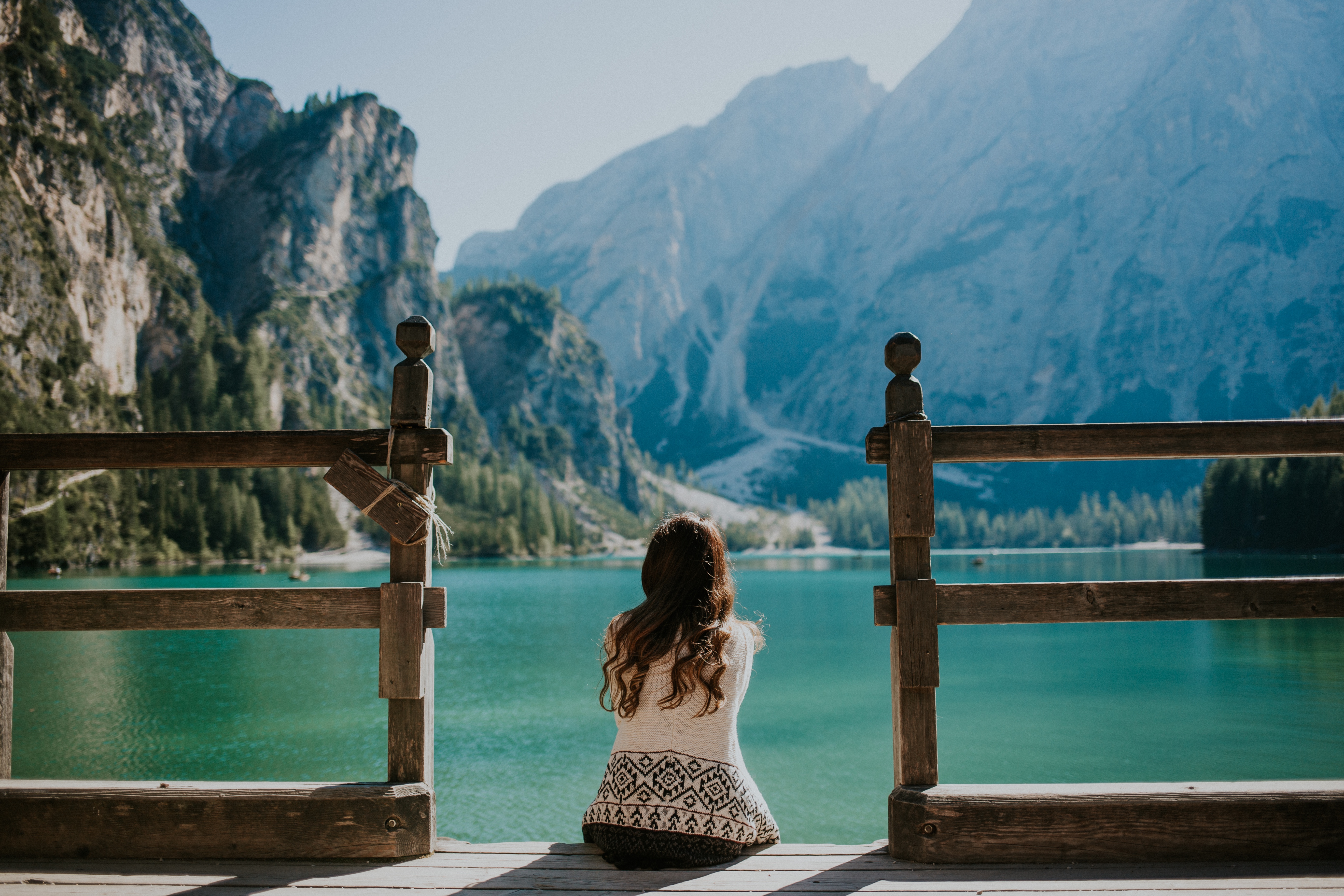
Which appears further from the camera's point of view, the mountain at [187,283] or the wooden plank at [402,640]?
the mountain at [187,283]

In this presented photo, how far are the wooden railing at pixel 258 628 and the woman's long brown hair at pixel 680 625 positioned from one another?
1123 mm

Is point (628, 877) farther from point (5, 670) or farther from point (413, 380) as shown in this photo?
point (5, 670)

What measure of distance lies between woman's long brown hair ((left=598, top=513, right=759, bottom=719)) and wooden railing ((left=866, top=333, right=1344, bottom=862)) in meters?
1.00

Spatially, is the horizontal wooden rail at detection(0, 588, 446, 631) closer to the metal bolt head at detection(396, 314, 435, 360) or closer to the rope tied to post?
the rope tied to post

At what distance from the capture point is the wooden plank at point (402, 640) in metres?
4.53

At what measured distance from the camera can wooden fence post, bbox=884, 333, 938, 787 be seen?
4.45m

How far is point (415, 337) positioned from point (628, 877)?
9.35 feet

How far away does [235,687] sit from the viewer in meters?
27.3

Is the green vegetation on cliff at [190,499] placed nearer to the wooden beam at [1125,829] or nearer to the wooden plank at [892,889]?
the wooden plank at [892,889]

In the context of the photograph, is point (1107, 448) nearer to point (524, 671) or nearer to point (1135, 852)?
point (1135, 852)

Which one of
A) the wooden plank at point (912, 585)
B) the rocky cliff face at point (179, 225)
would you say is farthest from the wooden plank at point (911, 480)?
the rocky cliff face at point (179, 225)

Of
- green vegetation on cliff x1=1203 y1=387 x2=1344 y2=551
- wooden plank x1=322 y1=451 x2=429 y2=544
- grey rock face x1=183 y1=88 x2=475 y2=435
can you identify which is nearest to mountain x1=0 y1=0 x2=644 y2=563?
grey rock face x1=183 y1=88 x2=475 y2=435

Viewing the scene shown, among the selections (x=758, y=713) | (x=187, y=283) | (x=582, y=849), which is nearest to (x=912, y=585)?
(x=582, y=849)

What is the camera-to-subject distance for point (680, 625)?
157 inches
